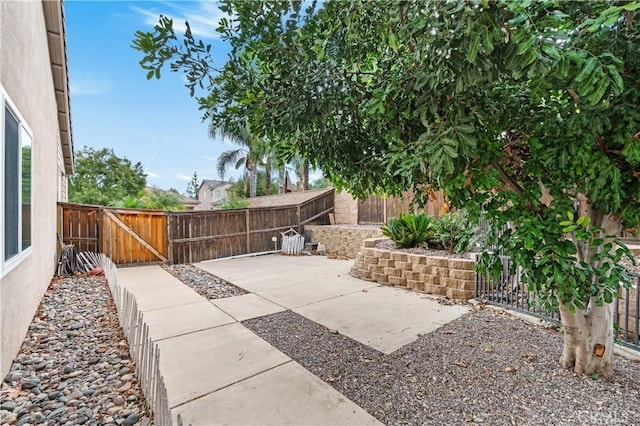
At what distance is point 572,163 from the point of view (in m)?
1.86

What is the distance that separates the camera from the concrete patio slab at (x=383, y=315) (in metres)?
3.45

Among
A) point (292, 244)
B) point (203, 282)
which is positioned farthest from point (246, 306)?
point (292, 244)

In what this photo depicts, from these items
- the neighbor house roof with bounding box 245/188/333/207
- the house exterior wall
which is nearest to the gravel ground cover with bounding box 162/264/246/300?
the house exterior wall

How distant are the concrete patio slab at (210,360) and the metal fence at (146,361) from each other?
23 cm

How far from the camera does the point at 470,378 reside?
2553 mm

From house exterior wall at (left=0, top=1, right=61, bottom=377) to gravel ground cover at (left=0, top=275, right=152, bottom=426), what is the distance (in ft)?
0.56

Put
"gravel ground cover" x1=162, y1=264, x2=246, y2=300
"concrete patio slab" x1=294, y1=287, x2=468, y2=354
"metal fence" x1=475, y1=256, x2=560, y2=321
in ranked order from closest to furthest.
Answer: "concrete patio slab" x1=294, y1=287, x2=468, y2=354 < "metal fence" x1=475, y1=256, x2=560, y2=321 < "gravel ground cover" x1=162, y1=264, x2=246, y2=300

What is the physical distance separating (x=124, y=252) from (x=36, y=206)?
A: 429cm

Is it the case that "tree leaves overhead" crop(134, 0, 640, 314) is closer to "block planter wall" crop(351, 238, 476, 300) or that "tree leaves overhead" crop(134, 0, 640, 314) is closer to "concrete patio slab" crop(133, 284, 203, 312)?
"block planter wall" crop(351, 238, 476, 300)

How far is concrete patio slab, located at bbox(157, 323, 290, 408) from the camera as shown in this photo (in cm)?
248

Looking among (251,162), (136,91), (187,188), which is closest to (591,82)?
(136,91)

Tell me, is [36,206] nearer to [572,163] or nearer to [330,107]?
[330,107]

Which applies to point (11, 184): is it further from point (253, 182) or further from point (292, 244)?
point (253, 182)

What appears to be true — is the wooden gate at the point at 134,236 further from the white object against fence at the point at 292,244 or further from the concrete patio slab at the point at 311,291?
the concrete patio slab at the point at 311,291
